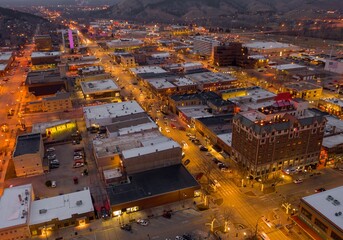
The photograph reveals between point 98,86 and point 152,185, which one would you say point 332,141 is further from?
point 98,86

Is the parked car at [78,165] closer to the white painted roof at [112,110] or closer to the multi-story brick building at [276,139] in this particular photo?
the white painted roof at [112,110]

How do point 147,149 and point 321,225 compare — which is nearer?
point 321,225

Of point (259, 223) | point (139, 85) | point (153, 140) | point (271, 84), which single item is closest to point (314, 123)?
point (259, 223)

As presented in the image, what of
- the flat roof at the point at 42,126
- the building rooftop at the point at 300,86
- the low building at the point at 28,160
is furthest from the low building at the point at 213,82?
the low building at the point at 28,160

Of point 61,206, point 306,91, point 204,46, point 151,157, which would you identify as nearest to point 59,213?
point 61,206

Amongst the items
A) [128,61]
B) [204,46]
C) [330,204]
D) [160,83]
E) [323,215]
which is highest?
[204,46]

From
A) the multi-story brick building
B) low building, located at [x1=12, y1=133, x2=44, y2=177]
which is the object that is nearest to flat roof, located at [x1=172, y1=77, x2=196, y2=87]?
the multi-story brick building

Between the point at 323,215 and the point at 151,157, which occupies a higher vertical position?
the point at 151,157
